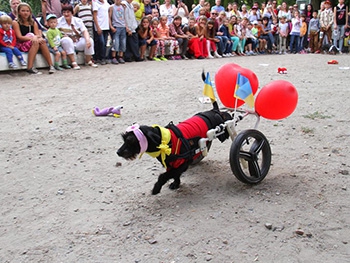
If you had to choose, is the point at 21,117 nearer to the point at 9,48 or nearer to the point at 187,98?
the point at 187,98

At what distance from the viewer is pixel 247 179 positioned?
2.99m

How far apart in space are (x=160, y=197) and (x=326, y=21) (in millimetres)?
15198

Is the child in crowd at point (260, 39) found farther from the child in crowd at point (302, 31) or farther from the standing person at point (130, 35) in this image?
the standing person at point (130, 35)

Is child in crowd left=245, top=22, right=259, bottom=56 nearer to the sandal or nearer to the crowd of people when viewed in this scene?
the crowd of people

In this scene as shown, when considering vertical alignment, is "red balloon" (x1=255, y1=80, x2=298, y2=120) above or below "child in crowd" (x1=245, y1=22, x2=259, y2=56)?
above

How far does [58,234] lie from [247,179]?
1422 millimetres

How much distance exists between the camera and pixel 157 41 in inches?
466

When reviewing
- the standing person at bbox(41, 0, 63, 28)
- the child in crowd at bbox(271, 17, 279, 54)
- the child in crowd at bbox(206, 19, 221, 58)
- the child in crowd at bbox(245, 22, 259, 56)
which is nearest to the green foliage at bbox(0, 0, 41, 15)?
the standing person at bbox(41, 0, 63, 28)

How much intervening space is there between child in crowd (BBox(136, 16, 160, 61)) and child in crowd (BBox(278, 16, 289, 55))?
7.07 meters

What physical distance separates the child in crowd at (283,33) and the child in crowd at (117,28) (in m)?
8.43

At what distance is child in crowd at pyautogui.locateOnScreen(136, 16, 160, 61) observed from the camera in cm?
1118

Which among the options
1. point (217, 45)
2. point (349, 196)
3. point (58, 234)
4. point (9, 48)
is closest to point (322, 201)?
point (349, 196)

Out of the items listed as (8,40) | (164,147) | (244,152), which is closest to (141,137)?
(164,147)

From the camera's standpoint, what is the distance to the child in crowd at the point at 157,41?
11859mm
